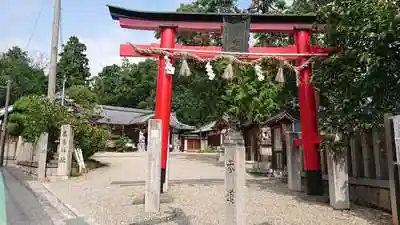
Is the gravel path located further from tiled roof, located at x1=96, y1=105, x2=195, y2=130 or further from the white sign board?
tiled roof, located at x1=96, y1=105, x2=195, y2=130

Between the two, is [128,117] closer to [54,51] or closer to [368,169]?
[54,51]

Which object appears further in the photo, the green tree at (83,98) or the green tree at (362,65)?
the green tree at (83,98)

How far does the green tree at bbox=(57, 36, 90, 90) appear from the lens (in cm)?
5931

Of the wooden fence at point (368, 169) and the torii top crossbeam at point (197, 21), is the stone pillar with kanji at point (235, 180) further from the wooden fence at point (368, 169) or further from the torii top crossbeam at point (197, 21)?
A: the torii top crossbeam at point (197, 21)

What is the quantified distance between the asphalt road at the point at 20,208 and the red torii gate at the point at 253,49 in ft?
10.0

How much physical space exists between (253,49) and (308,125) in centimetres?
258

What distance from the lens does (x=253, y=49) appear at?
10.8 meters

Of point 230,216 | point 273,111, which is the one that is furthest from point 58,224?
point 273,111

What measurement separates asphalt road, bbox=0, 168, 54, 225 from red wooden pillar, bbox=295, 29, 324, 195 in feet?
20.5

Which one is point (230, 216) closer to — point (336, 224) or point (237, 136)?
point (237, 136)

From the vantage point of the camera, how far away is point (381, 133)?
7539mm

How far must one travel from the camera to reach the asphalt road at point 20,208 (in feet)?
24.9

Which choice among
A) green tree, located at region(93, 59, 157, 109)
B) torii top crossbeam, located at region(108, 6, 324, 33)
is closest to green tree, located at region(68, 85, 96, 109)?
torii top crossbeam, located at region(108, 6, 324, 33)

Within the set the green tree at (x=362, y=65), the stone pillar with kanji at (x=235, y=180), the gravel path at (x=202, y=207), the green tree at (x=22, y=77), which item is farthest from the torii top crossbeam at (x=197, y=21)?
the green tree at (x=22, y=77)
